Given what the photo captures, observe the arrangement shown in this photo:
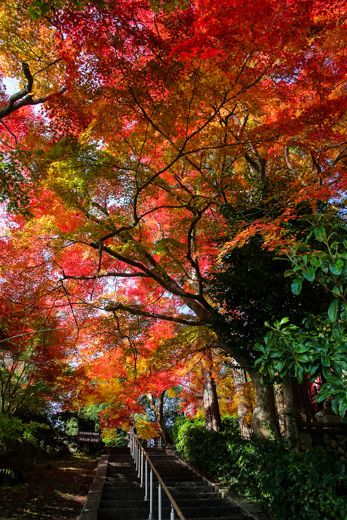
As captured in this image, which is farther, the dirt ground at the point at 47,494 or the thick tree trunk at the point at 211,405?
the thick tree trunk at the point at 211,405

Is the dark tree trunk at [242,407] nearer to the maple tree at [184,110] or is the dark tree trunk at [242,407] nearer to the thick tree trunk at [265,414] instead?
the thick tree trunk at [265,414]

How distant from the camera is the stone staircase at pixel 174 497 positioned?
7.32 meters

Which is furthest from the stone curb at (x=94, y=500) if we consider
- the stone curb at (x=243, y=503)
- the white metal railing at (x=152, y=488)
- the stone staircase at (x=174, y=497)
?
the stone curb at (x=243, y=503)

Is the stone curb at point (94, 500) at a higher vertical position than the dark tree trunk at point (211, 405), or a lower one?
lower

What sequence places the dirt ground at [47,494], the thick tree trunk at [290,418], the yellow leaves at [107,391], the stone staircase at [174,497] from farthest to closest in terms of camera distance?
the yellow leaves at [107,391], the dirt ground at [47,494], the thick tree trunk at [290,418], the stone staircase at [174,497]

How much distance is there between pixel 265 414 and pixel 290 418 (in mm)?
557

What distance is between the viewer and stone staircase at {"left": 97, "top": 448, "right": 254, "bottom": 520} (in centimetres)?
732

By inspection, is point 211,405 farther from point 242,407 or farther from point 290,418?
point 290,418

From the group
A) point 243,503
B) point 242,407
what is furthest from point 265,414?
point 242,407

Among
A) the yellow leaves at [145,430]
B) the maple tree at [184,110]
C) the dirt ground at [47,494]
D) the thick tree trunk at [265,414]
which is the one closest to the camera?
the maple tree at [184,110]

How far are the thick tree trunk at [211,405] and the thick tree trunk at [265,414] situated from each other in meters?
5.48

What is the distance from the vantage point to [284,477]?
6344 mm

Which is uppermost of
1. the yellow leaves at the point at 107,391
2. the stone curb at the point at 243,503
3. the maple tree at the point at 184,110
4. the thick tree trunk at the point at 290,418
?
the maple tree at the point at 184,110

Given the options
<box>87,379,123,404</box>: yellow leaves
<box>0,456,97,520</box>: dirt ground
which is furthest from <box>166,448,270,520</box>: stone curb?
<box>87,379,123,404</box>: yellow leaves
